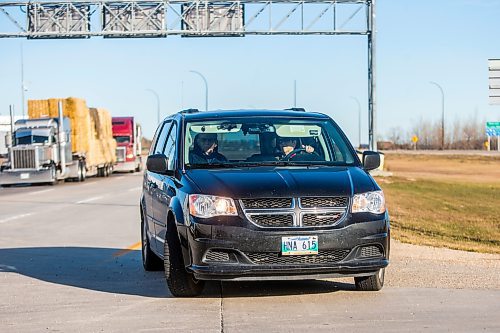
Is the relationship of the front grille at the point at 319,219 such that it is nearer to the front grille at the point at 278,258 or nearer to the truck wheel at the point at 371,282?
the front grille at the point at 278,258

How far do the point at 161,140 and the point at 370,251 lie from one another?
3621 mm

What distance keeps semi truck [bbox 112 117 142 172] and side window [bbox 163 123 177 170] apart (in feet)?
154

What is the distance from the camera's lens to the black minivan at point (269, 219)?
8500 mm

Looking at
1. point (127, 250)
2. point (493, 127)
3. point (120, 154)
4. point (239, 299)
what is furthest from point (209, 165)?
point (493, 127)

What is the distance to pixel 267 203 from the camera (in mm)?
8508

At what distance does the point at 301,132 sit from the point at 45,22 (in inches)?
1367

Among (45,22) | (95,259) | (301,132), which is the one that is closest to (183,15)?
(45,22)

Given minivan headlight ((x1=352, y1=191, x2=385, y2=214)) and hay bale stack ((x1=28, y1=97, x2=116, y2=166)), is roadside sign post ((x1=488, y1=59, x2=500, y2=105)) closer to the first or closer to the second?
minivan headlight ((x1=352, y1=191, x2=385, y2=214))

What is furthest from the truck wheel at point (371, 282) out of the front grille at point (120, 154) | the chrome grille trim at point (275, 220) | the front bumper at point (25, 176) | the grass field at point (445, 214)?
the front grille at point (120, 154)

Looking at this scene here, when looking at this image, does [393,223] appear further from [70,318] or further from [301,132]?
[70,318]

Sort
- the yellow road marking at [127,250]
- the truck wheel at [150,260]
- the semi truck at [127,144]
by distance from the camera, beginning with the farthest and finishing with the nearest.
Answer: the semi truck at [127,144] < the yellow road marking at [127,250] < the truck wheel at [150,260]

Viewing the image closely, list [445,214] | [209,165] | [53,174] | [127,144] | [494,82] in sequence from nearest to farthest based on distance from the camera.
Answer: [209,165]
[494,82]
[445,214]
[53,174]
[127,144]

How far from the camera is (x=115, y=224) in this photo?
63.1 feet

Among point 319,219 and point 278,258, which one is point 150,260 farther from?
point 319,219
